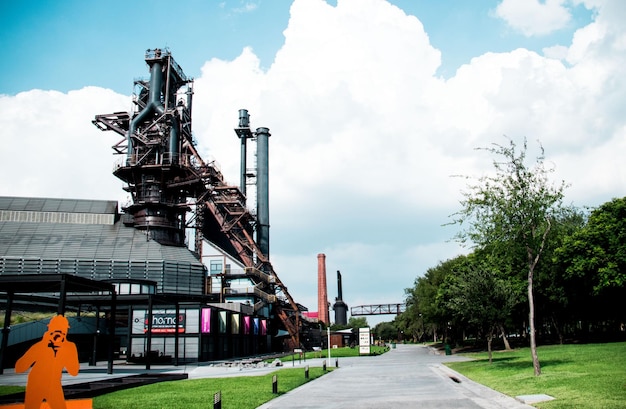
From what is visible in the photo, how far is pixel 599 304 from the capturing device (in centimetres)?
5678

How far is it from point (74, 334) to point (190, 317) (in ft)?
44.0

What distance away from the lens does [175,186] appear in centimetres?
7756

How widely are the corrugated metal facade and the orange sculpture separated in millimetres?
57745

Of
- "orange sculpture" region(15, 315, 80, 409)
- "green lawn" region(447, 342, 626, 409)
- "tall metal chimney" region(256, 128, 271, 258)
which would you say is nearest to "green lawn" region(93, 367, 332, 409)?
"orange sculpture" region(15, 315, 80, 409)

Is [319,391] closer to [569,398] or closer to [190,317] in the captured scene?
[569,398]

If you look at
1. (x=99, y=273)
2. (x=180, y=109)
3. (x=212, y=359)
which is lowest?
(x=212, y=359)

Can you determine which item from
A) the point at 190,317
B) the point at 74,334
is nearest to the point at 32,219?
the point at 74,334

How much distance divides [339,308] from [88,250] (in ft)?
308

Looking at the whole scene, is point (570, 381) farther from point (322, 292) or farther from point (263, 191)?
point (322, 292)

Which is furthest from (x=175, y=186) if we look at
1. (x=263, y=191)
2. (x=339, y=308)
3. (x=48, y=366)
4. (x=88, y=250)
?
(x=339, y=308)

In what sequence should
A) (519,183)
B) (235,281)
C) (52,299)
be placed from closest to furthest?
(519,183)
(52,299)
(235,281)

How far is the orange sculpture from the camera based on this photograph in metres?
12.6

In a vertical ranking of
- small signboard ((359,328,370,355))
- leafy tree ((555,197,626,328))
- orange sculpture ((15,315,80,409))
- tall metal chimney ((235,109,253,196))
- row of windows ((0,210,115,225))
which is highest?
tall metal chimney ((235,109,253,196))

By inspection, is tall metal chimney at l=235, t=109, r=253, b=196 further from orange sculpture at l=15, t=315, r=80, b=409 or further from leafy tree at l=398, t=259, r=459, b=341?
orange sculpture at l=15, t=315, r=80, b=409
